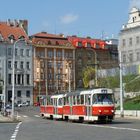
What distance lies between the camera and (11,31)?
427 feet

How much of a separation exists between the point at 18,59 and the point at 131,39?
114 ft

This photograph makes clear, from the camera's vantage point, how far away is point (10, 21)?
138m

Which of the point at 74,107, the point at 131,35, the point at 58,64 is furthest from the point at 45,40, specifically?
the point at 74,107

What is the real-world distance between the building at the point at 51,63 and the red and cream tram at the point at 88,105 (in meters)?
79.4

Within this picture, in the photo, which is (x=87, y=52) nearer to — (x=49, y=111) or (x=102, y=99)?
(x=49, y=111)

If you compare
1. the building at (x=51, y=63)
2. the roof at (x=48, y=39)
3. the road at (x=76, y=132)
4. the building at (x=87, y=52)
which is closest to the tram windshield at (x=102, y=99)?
the road at (x=76, y=132)

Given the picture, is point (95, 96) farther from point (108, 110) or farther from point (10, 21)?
point (10, 21)

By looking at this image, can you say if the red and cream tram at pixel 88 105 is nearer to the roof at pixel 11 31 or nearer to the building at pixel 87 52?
the roof at pixel 11 31

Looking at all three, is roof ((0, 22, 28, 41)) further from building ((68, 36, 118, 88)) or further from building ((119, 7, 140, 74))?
building ((119, 7, 140, 74))

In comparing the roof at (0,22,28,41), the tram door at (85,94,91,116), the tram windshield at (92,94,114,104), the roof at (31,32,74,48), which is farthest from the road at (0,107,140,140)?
the roof at (31,32,74,48)

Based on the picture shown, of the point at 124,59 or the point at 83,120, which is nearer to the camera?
the point at 83,120

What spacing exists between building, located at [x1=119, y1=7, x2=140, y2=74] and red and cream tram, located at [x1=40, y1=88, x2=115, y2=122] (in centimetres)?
5571

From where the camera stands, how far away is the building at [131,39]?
104375mm

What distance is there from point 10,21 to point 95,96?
100849 millimetres
